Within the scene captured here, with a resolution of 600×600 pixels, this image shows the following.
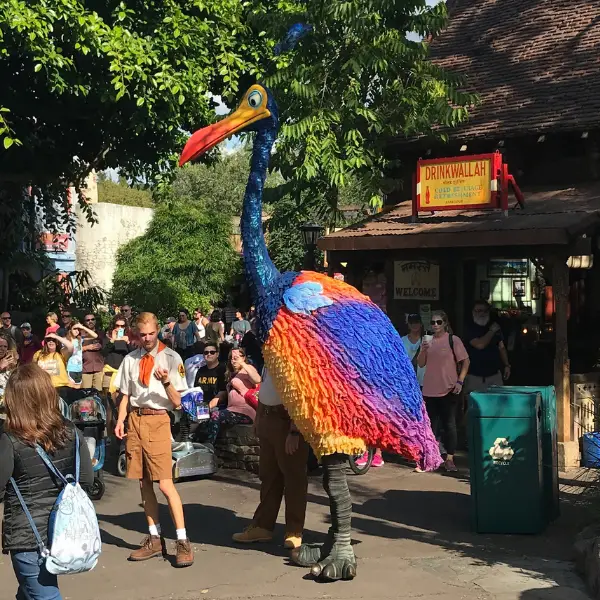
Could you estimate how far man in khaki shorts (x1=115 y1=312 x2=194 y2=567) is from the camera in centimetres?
653

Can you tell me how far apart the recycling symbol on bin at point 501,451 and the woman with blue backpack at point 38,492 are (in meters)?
3.89

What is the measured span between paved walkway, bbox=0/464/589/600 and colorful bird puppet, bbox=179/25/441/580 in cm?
35

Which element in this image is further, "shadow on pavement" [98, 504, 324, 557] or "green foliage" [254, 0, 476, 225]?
"green foliage" [254, 0, 476, 225]

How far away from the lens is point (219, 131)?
259 inches

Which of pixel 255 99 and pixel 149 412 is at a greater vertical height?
pixel 255 99

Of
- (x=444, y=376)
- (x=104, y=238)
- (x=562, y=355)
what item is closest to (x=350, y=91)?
(x=562, y=355)

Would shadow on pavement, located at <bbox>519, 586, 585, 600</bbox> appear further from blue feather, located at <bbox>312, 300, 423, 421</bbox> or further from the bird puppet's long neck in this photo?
the bird puppet's long neck

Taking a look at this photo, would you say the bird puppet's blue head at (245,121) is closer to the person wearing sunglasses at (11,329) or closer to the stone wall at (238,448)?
the stone wall at (238,448)

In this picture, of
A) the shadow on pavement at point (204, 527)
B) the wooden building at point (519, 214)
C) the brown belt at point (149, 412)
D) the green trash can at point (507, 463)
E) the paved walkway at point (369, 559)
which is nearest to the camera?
the paved walkway at point (369, 559)

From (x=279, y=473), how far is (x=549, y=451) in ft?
7.53

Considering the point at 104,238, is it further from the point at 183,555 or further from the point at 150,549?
the point at 183,555

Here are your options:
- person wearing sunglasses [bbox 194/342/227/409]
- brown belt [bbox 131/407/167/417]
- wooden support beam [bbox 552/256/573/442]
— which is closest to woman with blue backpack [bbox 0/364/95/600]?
brown belt [bbox 131/407/167/417]

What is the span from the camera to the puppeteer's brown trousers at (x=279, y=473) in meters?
6.76

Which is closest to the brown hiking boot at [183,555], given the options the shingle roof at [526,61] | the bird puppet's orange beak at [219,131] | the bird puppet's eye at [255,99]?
the bird puppet's orange beak at [219,131]
